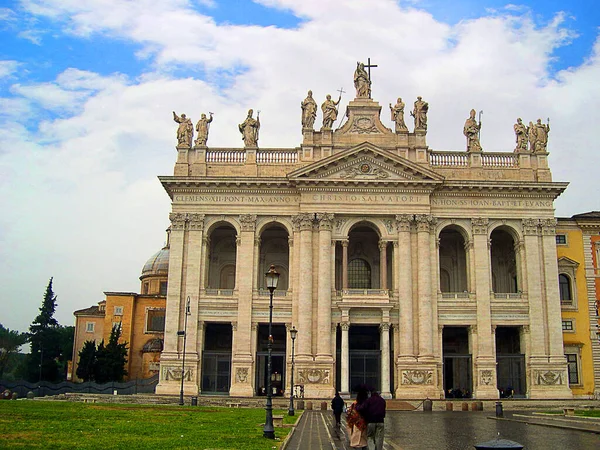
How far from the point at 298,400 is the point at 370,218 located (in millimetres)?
15568

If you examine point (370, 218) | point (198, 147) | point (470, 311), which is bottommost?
point (470, 311)

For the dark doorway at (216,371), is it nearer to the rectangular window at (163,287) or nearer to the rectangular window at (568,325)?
the rectangular window at (568,325)

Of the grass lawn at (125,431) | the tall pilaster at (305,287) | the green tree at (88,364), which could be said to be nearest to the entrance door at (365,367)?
the tall pilaster at (305,287)

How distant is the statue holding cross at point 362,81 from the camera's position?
2293 inches

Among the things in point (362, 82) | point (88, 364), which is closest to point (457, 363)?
point (362, 82)

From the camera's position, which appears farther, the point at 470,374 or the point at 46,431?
the point at 470,374

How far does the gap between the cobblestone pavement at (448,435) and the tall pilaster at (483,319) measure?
18672 mm

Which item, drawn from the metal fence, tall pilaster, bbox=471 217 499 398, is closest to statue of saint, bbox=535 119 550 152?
tall pilaster, bbox=471 217 499 398

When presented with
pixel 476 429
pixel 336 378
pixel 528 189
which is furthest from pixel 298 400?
pixel 528 189

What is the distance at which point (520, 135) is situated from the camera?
58.1 metres

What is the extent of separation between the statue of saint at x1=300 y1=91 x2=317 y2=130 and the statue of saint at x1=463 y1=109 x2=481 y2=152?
40.6 feet

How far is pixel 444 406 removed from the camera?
46031 mm

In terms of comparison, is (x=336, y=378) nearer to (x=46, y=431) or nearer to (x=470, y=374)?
(x=470, y=374)

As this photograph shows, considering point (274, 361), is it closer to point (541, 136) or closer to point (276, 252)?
point (276, 252)
